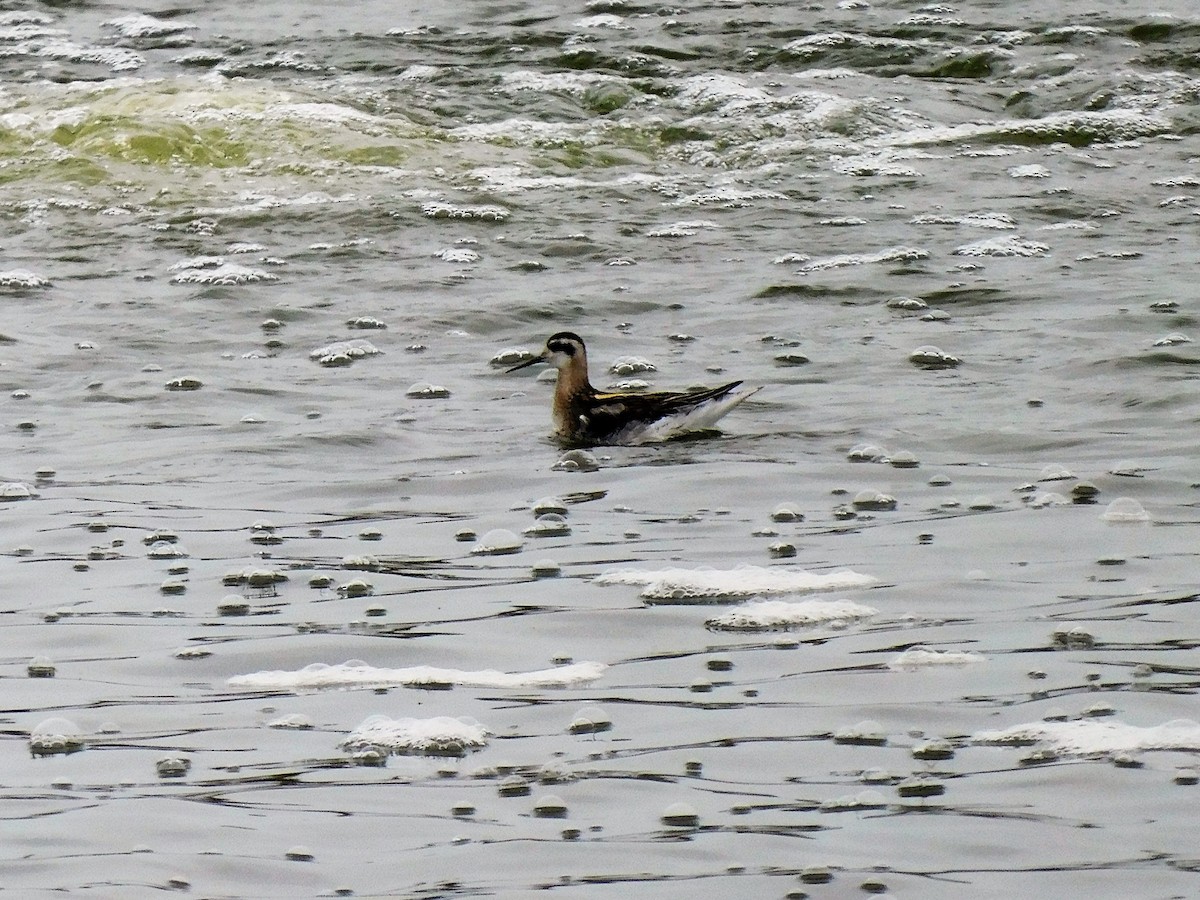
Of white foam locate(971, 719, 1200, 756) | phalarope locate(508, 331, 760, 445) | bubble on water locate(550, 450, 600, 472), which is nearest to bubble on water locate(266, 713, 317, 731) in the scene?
white foam locate(971, 719, 1200, 756)

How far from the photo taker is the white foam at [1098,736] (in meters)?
4.32

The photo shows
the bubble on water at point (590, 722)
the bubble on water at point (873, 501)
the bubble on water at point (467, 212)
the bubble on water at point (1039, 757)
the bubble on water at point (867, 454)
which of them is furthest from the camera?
the bubble on water at point (467, 212)

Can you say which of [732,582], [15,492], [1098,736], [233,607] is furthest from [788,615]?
[15,492]

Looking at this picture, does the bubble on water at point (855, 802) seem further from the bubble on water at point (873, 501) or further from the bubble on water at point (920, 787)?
the bubble on water at point (873, 501)

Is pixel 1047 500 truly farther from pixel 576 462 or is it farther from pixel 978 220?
pixel 978 220

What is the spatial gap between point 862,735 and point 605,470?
3.95 metres

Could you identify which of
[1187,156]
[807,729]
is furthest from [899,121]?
[807,729]

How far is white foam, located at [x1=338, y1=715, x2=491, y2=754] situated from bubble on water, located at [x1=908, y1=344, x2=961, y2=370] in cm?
583

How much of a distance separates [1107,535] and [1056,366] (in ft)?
11.2

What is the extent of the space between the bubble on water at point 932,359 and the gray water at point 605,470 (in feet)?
0.56

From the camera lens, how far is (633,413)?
29.6ft

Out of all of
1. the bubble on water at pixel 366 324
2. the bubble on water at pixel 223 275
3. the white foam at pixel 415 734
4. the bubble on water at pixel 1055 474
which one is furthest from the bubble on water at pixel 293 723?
the bubble on water at pixel 223 275

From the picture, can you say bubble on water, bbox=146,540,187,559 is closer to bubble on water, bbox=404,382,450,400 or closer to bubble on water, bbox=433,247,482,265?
bubble on water, bbox=404,382,450,400

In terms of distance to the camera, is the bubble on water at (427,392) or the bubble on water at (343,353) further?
the bubble on water at (343,353)
